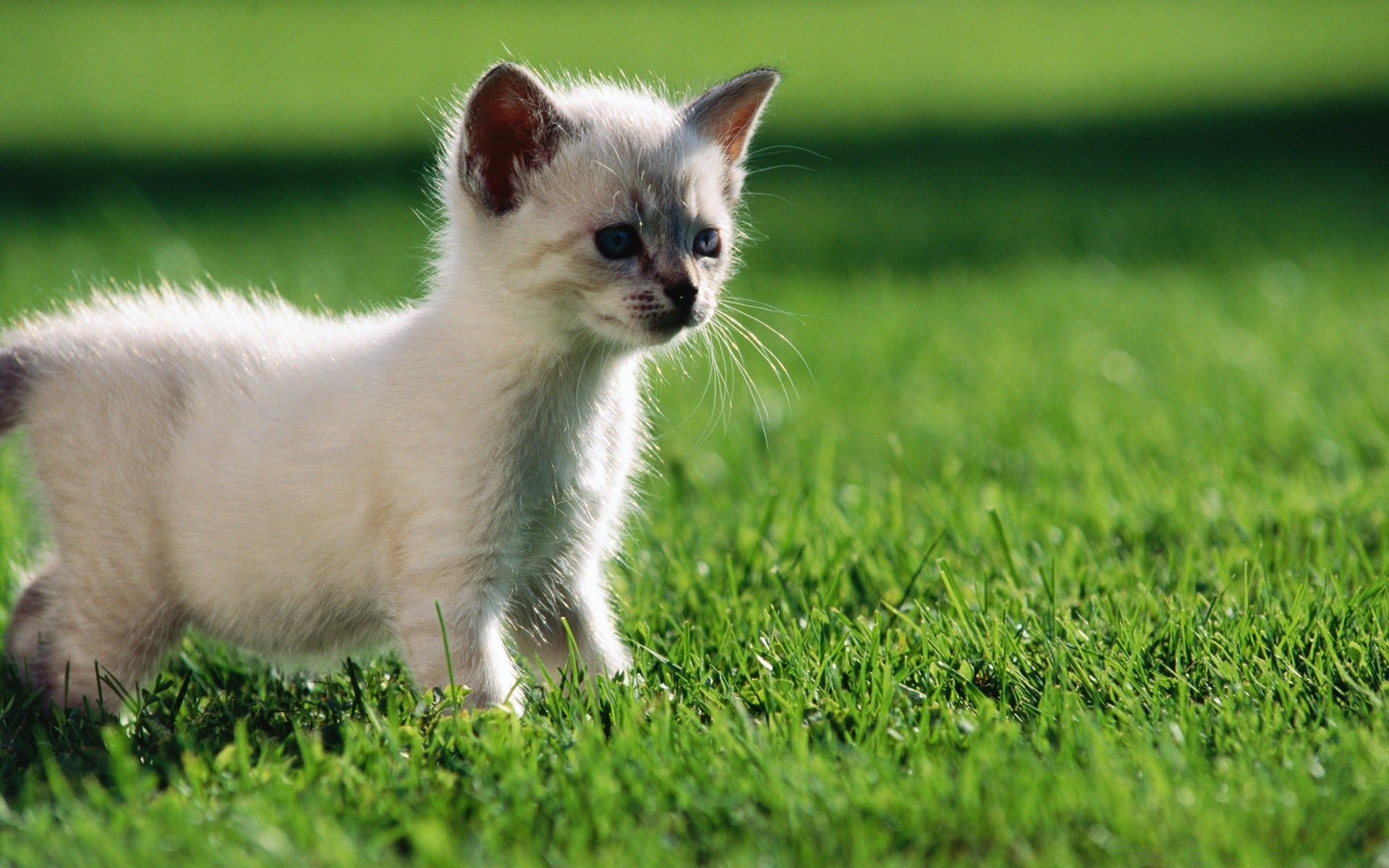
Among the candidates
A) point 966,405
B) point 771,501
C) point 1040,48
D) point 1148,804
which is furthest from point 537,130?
point 1040,48

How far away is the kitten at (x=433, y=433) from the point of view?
8.90ft

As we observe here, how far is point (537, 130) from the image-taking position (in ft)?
9.13

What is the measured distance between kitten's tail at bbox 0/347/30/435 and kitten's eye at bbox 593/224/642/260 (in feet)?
4.29

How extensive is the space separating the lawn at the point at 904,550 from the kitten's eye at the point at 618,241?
58 centimetres

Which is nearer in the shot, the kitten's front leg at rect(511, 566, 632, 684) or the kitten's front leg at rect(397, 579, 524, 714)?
the kitten's front leg at rect(397, 579, 524, 714)

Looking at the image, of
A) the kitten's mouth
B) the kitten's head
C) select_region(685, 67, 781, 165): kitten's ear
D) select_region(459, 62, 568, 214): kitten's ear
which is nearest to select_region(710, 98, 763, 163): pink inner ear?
select_region(685, 67, 781, 165): kitten's ear

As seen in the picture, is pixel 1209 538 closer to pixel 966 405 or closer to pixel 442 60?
pixel 966 405

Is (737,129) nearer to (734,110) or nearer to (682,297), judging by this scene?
(734,110)

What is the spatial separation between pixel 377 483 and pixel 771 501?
3.73ft

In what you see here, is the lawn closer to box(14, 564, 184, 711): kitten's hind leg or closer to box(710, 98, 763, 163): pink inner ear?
box(14, 564, 184, 711): kitten's hind leg

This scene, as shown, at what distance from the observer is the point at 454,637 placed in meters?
2.67

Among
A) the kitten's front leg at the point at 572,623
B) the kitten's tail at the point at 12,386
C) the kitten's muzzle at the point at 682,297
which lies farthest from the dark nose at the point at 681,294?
the kitten's tail at the point at 12,386

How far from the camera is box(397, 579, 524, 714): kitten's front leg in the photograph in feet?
8.70

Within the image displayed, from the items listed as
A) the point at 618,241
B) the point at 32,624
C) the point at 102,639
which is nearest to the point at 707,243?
the point at 618,241
